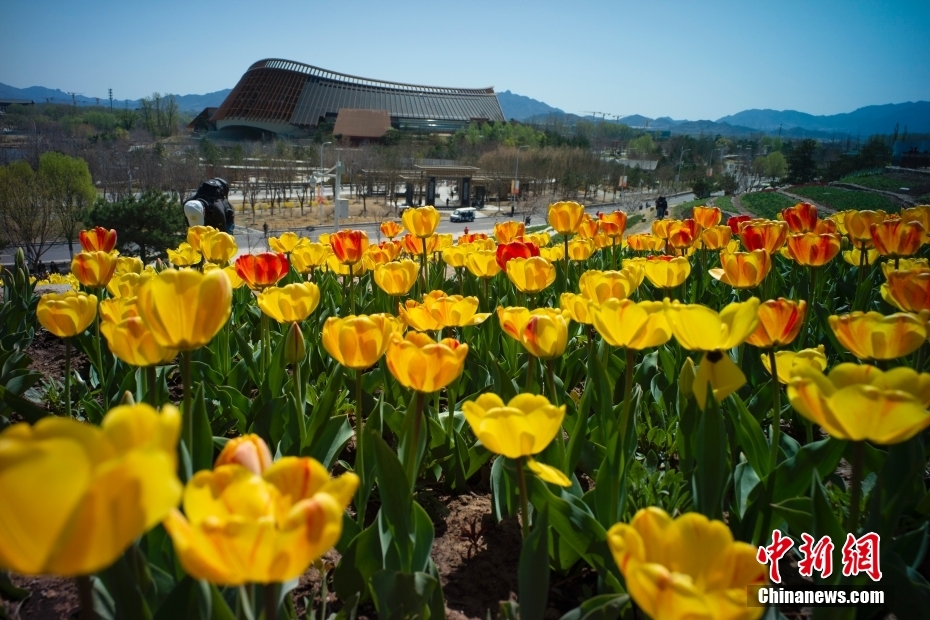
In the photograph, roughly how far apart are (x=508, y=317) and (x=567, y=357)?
852mm

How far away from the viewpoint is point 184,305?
3.48 feet

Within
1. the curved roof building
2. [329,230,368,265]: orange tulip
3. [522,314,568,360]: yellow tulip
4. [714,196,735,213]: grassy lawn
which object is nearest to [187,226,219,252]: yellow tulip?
[329,230,368,265]: orange tulip

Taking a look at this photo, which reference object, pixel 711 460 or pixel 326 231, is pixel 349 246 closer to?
pixel 711 460

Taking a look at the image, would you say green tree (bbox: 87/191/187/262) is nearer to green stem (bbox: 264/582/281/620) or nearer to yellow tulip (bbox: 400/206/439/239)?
yellow tulip (bbox: 400/206/439/239)

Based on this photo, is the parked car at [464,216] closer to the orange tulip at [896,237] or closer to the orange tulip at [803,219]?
the orange tulip at [803,219]

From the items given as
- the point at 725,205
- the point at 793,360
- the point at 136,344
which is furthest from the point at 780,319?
the point at 725,205

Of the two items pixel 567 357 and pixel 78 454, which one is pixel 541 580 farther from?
pixel 567 357

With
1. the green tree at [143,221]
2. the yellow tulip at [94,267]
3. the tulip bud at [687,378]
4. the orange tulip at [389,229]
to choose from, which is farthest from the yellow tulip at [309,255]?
the green tree at [143,221]

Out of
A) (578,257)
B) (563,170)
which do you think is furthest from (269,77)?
(578,257)

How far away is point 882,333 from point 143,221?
21357mm

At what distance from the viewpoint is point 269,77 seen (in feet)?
292

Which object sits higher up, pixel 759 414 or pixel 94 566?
pixel 94 566

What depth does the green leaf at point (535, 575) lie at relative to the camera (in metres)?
1.09

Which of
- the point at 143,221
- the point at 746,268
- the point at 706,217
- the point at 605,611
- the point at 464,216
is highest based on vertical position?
the point at 706,217
